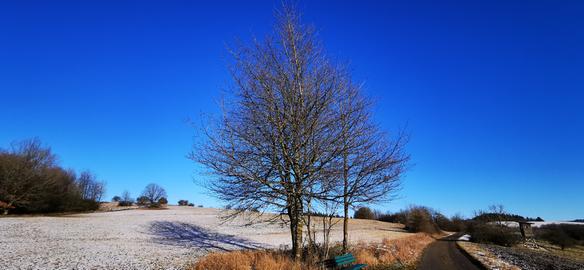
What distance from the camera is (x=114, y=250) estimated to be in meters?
19.2

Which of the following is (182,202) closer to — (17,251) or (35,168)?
(35,168)

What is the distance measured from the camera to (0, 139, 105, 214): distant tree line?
149 feet

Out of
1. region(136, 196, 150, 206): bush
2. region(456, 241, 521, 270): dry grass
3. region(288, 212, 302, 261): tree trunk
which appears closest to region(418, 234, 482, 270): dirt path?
region(456, 241, 521, 270): dry grass

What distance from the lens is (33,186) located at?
4684 centimetres

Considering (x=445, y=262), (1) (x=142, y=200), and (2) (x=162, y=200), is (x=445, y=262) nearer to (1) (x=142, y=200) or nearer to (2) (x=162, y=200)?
(2) (x=162, y=200)

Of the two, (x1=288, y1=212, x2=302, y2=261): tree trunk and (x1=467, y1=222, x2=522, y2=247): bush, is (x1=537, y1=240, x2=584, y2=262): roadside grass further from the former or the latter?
(x1=288, y1=212, x2=302, y2=261): tree trunk

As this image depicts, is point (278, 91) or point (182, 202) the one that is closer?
point (278, 91)

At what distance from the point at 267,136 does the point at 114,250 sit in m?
14.0

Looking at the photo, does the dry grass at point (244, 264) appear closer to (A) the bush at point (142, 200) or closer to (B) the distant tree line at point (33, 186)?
(B) the distant tree line at point (33, 186)

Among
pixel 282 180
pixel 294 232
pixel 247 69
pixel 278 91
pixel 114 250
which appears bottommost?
pixel 114 250

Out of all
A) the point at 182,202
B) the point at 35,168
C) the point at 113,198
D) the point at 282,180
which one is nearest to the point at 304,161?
the point at 282,180

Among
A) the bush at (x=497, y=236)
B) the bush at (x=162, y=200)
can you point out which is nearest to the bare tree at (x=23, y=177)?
the bush at (x=162, y=200)

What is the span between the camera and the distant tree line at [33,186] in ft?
149

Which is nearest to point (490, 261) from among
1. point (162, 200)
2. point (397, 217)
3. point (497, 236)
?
point (497, 236)
